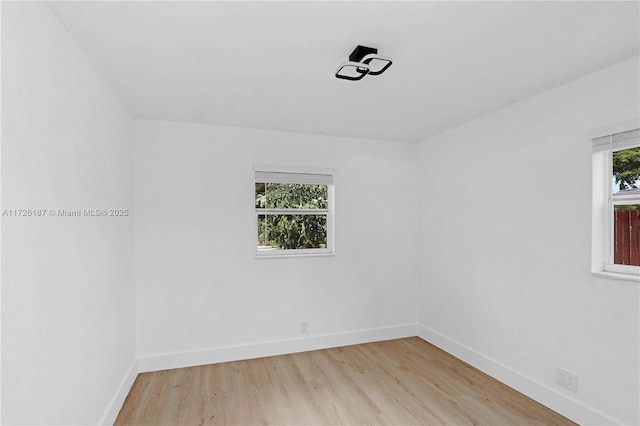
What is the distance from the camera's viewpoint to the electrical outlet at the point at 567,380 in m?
2.42

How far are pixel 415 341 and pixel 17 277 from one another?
12.5 ft

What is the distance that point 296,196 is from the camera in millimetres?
3898

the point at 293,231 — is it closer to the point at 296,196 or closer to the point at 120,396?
the point at 296,196

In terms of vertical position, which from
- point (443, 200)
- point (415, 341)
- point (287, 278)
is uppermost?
point (443, 200)

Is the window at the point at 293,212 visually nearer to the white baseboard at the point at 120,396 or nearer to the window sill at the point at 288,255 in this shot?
the window sill at the point at 288,255

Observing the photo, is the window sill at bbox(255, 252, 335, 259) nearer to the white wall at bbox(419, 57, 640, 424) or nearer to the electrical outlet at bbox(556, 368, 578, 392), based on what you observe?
the white wall at bbox(419, 57, 640, 424)

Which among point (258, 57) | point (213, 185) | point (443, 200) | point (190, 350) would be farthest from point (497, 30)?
point (190, 350)

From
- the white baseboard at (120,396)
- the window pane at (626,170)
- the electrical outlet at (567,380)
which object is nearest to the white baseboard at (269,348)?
the white baseboard at (120,396)

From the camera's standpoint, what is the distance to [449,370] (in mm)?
3244

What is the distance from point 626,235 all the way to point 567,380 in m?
1.13

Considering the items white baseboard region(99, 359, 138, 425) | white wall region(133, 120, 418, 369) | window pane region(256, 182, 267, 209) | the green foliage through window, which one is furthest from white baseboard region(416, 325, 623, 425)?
white baseboard region(99, 359, 138, 425)

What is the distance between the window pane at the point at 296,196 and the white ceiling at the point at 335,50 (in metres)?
1.02

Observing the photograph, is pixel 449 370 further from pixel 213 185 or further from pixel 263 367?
pixel 213 185

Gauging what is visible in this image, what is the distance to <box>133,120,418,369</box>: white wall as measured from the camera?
3297 millimetres
